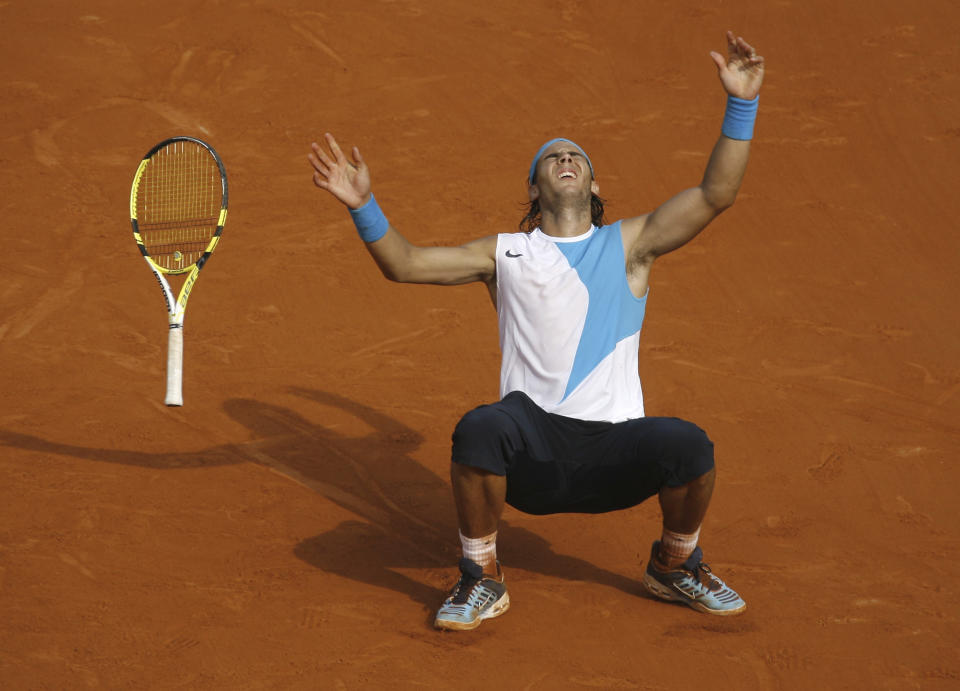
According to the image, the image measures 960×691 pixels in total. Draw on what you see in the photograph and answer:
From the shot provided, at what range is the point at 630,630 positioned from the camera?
463cm

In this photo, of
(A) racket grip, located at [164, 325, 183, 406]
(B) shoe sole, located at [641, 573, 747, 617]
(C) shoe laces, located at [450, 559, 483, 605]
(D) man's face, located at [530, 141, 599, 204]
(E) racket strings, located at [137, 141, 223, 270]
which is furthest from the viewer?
(E) racket strings, located at [137, 141, 223, 270]

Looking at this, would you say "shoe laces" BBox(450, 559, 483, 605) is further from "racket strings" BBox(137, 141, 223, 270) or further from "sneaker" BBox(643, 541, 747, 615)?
"racket strings" BBox(137, 141, 223, 270)

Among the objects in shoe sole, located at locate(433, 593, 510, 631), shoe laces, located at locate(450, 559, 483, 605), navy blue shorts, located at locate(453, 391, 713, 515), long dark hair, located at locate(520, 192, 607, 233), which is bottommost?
shoe sole, located at locate(433, 593, 510, 631)

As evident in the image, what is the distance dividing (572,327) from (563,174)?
2.33 ft

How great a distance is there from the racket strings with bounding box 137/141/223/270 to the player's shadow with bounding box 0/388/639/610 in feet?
3.56

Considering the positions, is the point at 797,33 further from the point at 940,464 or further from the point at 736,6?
the point at 940,464

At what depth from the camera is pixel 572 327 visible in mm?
4926

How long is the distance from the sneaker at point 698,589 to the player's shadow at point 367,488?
0.28 metres

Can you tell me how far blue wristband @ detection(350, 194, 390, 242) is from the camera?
15.8 feet

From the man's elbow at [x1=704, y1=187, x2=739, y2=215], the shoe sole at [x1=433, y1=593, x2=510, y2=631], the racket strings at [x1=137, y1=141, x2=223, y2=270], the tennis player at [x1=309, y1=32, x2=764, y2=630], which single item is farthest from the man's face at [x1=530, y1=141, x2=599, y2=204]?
the racket strings at [x1=137, y1=141, x2=223, y2=270]

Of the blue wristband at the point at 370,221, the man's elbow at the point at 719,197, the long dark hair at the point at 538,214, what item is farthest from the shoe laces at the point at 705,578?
the blue wristband at the point at 370,221

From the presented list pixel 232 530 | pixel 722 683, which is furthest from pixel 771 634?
pixel 232 530

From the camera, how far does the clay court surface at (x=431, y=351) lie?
4.58 m

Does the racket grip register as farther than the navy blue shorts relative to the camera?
Yes
